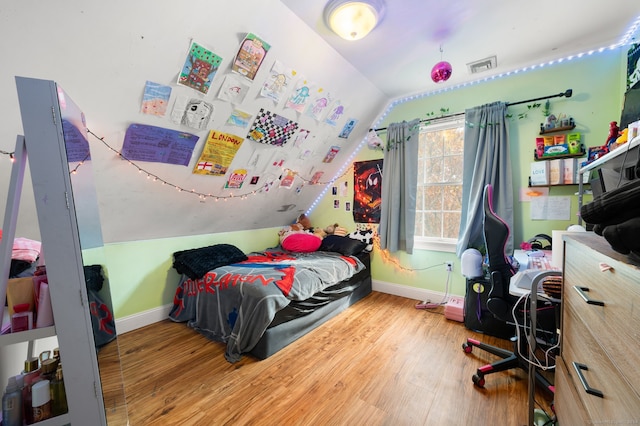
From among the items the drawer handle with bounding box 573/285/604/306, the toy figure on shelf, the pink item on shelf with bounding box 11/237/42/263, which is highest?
the toy figure on shelf

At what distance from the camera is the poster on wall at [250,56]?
1.62m

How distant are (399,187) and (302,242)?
1.37m

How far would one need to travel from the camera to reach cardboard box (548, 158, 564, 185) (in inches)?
85.2

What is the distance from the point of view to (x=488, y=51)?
215 centimetres

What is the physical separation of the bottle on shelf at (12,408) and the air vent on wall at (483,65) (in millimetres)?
3305

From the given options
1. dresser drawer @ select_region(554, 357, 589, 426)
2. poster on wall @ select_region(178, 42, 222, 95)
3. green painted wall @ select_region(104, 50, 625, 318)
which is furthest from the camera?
green painted wall @ select_region(104, 50, 625, 318)

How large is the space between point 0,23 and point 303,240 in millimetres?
2731

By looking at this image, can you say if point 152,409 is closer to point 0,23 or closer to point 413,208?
point 0,23

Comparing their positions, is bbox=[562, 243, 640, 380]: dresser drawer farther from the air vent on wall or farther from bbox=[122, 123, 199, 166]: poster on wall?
bbox=[122, 123, 199, 166]: poster on wall

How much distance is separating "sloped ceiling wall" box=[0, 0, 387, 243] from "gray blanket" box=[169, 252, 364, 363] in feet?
2.35

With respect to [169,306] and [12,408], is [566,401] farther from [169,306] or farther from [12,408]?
[169,306]

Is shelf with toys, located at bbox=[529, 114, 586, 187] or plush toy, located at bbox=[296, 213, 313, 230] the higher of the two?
shelf with toys, located at bbox=[529, 114, 586, 187]

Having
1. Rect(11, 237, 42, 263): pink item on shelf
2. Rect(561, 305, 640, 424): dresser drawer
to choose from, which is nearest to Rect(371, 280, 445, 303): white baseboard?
Rect(561, 305, 640, 424): dresser drawer

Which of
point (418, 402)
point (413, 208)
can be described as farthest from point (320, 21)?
point (418, 402)
